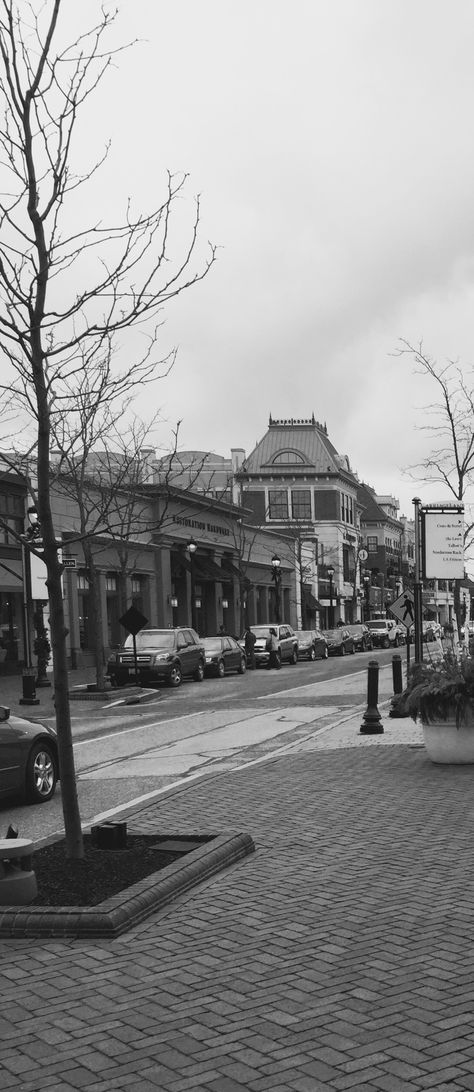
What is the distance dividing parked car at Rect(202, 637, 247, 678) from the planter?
2475 centimetres

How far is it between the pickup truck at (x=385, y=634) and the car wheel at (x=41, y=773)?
56.1 meters

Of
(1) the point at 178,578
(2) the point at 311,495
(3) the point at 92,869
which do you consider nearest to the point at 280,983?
(3) the point at 92,869

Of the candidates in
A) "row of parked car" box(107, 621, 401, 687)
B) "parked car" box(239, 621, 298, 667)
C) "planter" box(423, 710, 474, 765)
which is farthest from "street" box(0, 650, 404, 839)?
"parked car" box(239, 621, 298, 667)

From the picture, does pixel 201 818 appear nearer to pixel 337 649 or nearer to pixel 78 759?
pixel 78 759

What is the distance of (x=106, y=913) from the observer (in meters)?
6.21

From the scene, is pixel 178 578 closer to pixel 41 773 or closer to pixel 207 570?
pixel 207 570

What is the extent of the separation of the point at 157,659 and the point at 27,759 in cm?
2045

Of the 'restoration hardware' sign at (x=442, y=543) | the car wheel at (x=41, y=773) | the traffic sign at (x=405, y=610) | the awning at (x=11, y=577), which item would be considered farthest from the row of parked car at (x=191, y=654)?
the car wheel at (x=41, y=773)

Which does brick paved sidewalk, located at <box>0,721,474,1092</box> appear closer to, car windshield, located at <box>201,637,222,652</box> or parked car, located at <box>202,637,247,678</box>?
parked car, located at <box>202,637,247,678</box>

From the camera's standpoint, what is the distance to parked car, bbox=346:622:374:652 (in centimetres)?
6156

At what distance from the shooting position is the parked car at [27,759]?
11.2 m

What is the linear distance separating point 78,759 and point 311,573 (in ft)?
224

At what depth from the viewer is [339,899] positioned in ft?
22.0

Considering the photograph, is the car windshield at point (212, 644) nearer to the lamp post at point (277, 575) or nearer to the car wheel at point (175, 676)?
the car wheel at point (175, 676)
